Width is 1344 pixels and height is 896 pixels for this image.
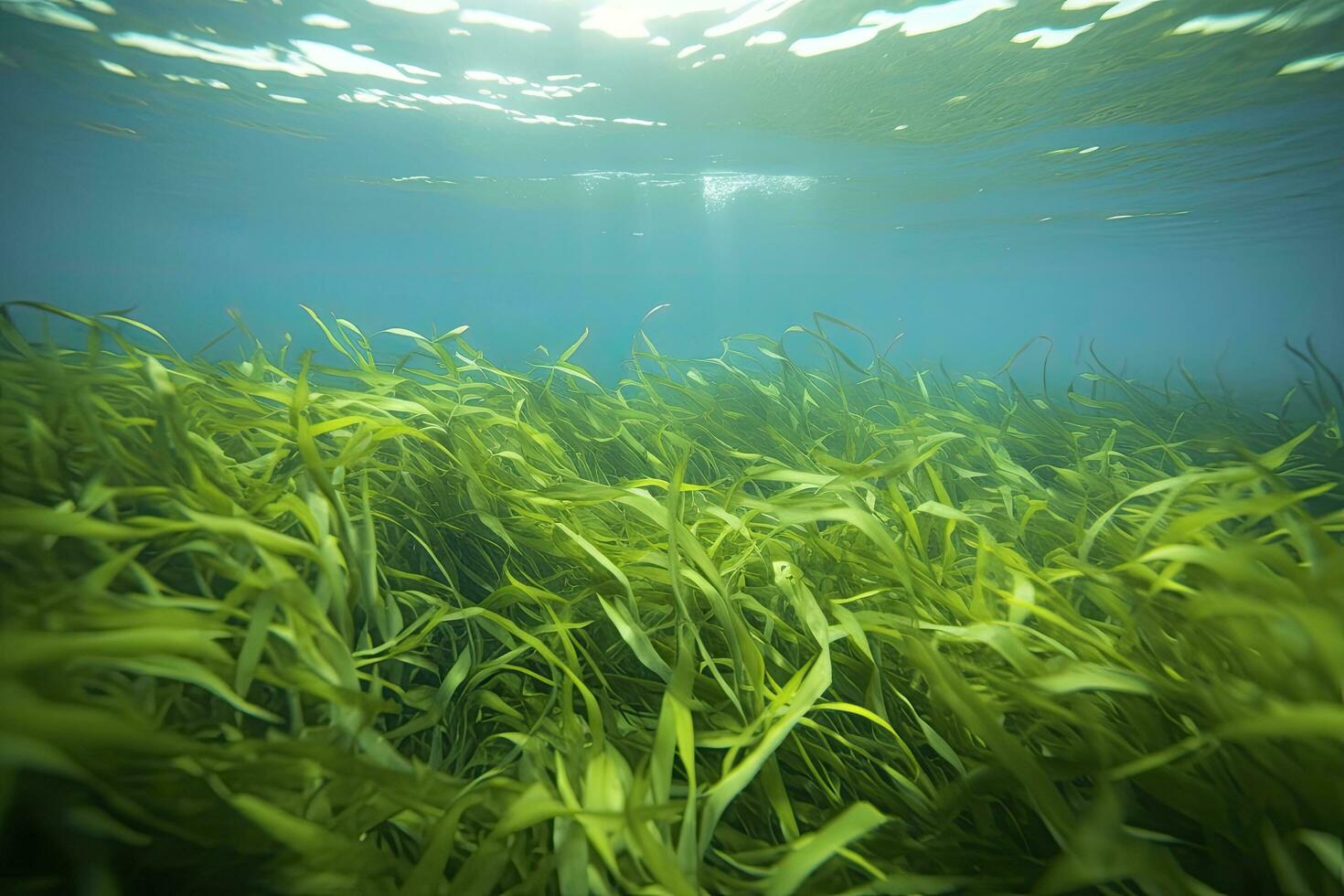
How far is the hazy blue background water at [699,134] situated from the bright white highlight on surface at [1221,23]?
0.15 feet

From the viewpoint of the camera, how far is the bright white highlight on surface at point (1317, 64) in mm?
7422

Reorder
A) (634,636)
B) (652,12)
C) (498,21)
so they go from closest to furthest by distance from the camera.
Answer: (634,636), (652,12), (498,21)

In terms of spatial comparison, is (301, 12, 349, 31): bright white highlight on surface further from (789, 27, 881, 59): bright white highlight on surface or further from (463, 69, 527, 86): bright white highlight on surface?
(789, 27, 881, 59): bright white highlight on surface

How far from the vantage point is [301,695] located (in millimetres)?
931

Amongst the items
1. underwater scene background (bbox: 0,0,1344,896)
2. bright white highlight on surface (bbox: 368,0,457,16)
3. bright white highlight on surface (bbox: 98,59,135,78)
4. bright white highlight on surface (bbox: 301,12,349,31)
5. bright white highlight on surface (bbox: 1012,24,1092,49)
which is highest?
bright white highlight on surface (bbox: 1012,24,1092,49)

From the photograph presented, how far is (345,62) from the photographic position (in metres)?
8.80

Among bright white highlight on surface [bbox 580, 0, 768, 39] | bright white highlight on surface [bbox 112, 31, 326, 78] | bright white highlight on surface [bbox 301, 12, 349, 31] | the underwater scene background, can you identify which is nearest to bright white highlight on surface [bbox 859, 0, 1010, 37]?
bright white highlight on surface [bbox 580, 0, 768, 39]

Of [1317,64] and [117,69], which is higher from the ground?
[1317,64]

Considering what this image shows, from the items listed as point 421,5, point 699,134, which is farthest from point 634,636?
point 699,134

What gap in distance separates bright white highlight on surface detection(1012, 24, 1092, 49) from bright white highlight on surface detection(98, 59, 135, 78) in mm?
14062

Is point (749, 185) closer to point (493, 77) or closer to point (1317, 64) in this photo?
point (493, 77)

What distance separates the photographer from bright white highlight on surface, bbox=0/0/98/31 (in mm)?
7469

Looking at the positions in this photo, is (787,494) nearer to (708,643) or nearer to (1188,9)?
(708,643)

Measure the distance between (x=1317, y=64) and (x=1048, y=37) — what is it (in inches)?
159
